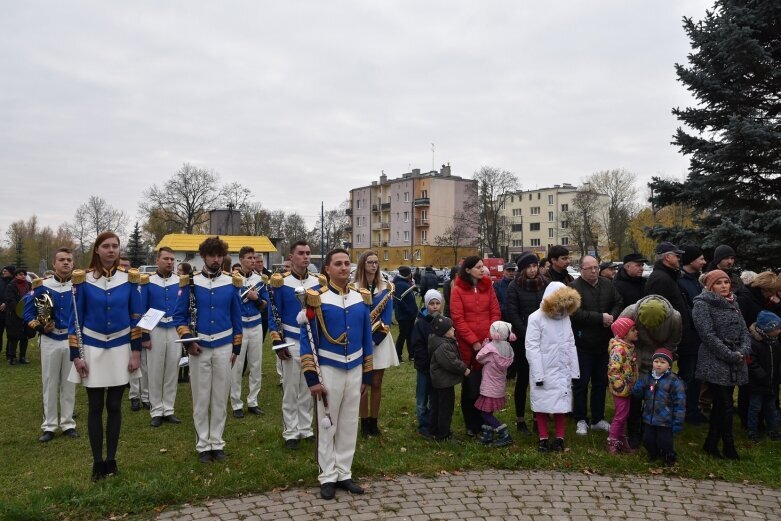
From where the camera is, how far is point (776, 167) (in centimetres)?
1148

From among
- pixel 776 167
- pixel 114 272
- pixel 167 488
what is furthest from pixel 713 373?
pixel 776 167

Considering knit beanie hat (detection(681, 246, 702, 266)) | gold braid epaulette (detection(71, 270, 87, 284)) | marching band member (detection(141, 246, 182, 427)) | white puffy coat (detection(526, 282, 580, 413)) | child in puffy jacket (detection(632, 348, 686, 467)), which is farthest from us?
marching band member (detection(141, 246, 182, 427))

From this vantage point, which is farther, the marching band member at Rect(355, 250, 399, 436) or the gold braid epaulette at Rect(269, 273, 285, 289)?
the marching band member at Rect(355, 250, 399, 436)

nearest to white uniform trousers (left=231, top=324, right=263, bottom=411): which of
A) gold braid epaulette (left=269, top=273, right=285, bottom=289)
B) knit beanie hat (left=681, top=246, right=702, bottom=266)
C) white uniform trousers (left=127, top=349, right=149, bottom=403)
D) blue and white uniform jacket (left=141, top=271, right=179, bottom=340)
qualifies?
blue and white uniform jacket (left=141, top=271, right=179, bottom=340)

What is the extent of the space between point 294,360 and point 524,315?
9.47 feet

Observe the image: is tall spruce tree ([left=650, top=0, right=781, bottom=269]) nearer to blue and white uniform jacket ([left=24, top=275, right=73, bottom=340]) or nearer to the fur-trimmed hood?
the fur-trimmed hood

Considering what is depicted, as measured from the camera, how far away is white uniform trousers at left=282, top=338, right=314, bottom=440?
6586 millimetres

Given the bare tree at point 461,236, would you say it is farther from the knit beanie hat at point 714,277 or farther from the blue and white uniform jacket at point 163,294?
the knit beanie hat at point 714,277

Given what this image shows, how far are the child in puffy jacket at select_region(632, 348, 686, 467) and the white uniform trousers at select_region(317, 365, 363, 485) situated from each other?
2988 mm

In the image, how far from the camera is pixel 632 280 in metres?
7.66

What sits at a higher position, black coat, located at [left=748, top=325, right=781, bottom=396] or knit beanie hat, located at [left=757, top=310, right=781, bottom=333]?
knit beanie hat, located at [left=757, top=310, right=781, bottom=333]

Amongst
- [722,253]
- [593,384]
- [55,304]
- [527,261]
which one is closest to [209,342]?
[55,304]

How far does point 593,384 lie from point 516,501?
2716 millimetres

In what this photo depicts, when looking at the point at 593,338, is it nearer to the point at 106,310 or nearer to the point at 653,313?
the point at 653,313
